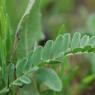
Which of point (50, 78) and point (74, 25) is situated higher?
point (74, 25)

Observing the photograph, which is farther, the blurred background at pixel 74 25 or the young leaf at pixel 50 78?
the blurred background at pixel 74 25

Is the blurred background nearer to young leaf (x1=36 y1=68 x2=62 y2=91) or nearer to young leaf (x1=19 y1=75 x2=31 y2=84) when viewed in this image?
young leaf (x1=36 y1=68 x2=62 y2=91)

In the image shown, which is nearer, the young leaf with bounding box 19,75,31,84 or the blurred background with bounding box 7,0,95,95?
the young leaf with bounding box 19,75,31,84

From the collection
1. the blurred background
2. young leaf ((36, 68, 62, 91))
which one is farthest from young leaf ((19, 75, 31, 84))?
the blurred background

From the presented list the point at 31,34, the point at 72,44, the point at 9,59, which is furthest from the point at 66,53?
the point at 31,34

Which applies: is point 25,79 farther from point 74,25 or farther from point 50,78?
point 74,25

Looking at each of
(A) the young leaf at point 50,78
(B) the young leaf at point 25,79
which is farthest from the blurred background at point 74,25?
(B) the young leaf at point 25,79

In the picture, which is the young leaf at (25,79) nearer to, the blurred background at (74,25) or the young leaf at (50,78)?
the young leaf at (50,78)

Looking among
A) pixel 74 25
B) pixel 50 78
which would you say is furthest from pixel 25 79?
pixel 74 25

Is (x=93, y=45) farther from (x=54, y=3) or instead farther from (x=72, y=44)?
(x=54, y=3)
